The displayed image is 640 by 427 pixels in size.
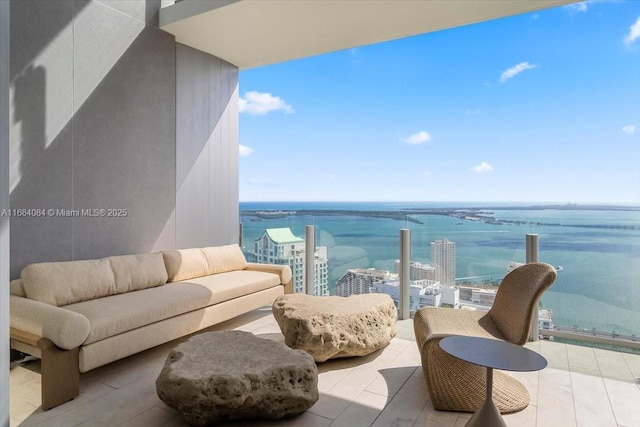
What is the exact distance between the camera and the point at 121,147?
3738 mm

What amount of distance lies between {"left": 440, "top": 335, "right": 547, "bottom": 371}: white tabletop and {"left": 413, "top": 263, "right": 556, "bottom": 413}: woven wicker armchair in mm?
198

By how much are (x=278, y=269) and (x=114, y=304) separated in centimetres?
196

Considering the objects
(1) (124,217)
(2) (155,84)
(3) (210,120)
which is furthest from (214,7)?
(1) (124,217)

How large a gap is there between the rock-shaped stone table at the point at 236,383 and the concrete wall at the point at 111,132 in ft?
6.32

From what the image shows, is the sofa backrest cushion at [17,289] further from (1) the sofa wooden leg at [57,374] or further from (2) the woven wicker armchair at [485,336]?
(2) the woven wicker armchair at [485,336]

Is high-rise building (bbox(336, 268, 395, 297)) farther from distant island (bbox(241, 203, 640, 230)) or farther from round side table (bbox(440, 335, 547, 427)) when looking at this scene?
round side table (bbox(440, 335, 547, 427))

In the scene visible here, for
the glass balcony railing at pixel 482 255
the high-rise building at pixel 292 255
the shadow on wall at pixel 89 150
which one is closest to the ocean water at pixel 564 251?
the glass balcony railing at pixel 482 255

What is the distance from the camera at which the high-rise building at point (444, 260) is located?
3.77 meters

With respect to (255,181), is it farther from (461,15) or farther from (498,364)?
(498,364)

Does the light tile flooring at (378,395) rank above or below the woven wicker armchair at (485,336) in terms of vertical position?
below

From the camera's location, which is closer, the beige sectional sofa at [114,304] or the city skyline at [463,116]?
the beige sectional sofa at [114,304]

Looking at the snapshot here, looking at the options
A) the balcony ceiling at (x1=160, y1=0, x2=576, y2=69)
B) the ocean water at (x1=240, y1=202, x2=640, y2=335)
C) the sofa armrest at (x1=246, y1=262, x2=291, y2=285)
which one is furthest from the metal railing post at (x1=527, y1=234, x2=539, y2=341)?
the sofa armrest at (x1=246, y1=262, x2=291, y2=285)

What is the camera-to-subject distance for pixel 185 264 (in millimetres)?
3918

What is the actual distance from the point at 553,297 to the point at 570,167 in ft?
23.4
